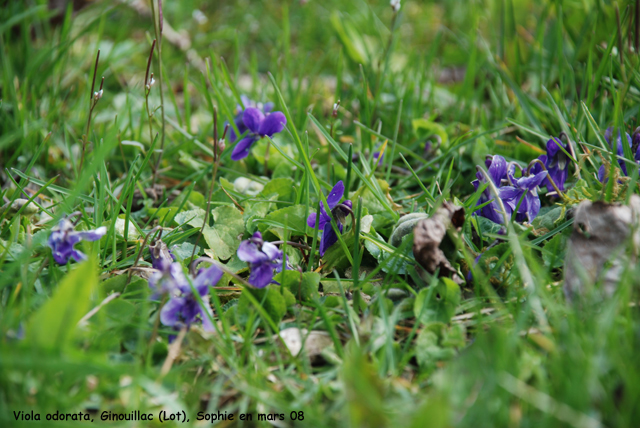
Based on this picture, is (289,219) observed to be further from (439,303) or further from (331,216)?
(439,303)

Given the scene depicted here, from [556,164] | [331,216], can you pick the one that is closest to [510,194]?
[556,164]

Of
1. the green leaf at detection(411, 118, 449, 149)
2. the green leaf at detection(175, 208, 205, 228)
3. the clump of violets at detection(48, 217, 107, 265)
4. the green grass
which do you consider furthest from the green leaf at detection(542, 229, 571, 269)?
the clump of violets at detection(48, 217, 107, 265)

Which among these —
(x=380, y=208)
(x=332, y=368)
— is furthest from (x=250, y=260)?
(x=380, y=208)

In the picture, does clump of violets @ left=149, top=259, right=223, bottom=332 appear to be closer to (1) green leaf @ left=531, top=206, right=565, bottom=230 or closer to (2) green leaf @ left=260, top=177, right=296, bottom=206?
(2) green leaf @ left=260, top=177, right=296, bottom=206

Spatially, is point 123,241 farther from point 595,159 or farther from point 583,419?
point 595,159

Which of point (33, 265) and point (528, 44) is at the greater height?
point (528, 44)

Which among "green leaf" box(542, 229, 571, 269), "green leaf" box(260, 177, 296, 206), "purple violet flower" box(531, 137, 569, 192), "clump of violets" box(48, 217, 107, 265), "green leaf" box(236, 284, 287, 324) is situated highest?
"purple violet flower" box(531, 137, 569, 192)

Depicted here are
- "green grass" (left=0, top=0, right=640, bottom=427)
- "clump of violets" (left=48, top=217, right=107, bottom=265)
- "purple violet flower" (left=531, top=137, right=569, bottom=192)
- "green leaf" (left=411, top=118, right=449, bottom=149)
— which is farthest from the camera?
"green leaf" (left=411, top=118, right=449, bottom=149)

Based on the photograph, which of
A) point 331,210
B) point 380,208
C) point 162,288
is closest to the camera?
point 162,288
